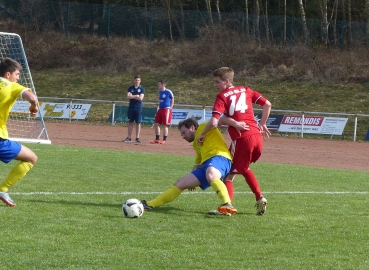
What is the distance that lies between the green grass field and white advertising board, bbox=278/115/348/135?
51.2 feet

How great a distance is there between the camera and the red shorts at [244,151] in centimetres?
802

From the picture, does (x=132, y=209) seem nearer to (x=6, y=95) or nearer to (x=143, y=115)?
(x=6, y=95)

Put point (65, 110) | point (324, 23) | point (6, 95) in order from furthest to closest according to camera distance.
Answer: point (324, 23)
point (65, 110)
point (6, 95)

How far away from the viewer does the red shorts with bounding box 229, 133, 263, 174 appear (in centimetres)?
802

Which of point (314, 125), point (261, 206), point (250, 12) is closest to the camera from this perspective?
point (261, 206)

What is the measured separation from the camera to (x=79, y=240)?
19.7 ft

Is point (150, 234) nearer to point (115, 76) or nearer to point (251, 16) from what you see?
point (115, 76)

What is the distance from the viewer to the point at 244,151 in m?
8.03

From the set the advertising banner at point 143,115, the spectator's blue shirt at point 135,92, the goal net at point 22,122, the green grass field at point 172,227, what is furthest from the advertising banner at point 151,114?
the green grass field at point 172,227

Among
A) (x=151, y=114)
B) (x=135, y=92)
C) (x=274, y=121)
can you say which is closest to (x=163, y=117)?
(x=135, y=92)

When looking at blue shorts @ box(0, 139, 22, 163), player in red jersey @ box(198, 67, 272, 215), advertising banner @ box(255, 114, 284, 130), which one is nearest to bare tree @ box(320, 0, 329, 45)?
advertising banner @ box(255, 114, 284, 130)

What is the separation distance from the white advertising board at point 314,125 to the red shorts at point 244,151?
63.6 feet

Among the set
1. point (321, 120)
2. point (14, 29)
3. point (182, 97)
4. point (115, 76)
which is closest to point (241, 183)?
point (321, 120)

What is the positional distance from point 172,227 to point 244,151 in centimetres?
159
